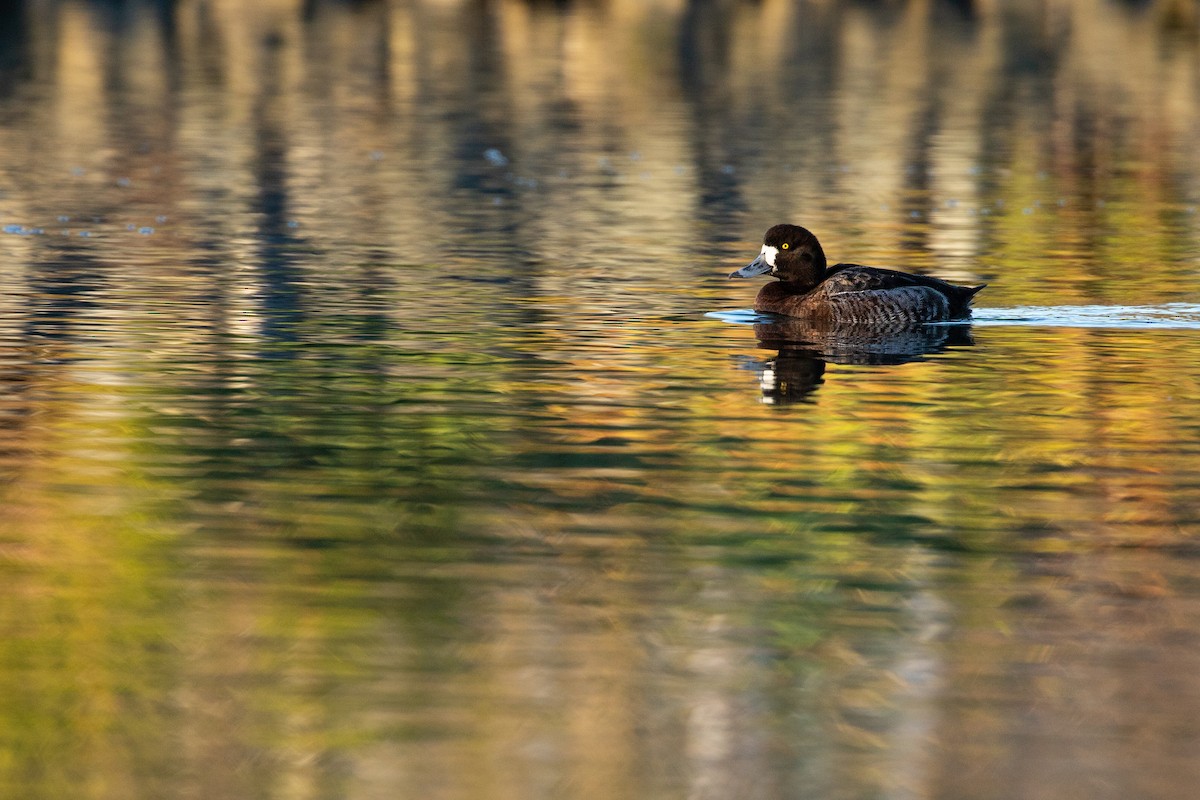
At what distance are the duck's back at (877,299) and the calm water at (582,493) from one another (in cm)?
34

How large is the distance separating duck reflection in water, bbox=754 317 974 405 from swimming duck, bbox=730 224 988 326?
9cm

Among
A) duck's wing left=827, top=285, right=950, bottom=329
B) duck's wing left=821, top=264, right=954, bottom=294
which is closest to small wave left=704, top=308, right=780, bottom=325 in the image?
duck's wing left=821, top=264, right=954, bottom=294

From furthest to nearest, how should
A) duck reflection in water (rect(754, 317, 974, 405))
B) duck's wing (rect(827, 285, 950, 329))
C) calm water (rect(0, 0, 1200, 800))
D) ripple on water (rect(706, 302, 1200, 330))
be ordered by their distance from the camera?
ripple on water (rect(706, 302, 1200, 330)), duck's wing (rect(827, 285, 950, 329)), duck reflection in water (rect(754, 317, 974, 405)), calm water (rect(0, 0, 1200, 800))

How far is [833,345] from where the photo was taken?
21297 mm

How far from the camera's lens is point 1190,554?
12.9m

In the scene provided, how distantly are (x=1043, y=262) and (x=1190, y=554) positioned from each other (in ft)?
48.9

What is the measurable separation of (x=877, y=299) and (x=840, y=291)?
1.16 ft

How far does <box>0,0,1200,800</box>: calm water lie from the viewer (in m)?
9.59

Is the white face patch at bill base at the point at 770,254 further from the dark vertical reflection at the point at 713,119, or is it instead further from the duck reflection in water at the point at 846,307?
the dark vertical reflection at the point at 713,119

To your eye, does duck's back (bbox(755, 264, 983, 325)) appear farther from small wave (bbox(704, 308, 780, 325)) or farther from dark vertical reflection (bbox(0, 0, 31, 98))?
dark vertical reflection (bbox(0, 0, 31, 98))

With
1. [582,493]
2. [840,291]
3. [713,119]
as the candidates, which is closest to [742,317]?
[840,291]

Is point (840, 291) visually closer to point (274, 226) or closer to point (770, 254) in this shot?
point (770, 254)

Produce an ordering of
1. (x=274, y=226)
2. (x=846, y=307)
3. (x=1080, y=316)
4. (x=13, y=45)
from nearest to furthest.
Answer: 1. (x=846, y=307)
2. (x=1080, y=316)
3. (x=274, y=226)
4. (x=13, y=45)

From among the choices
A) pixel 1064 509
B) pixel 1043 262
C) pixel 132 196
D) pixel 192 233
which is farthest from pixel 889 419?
pixel 132 196
